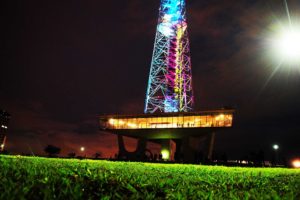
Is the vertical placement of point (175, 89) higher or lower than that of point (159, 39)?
lower

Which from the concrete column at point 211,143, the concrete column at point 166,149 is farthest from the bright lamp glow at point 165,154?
the concrete column at point 211,143

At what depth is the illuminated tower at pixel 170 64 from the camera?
8319cm

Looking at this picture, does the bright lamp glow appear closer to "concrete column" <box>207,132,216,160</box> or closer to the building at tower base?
the building at tower base

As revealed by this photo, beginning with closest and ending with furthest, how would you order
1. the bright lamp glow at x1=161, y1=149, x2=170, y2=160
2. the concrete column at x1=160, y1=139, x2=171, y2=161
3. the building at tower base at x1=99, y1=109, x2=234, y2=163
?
1. the building at tower base at x1=99, y1=109, x2=234, y2=163
2. the bright lamp glow at x1=161, y1=149, x2=170, y2=160
3. the concrete column at x1=160, y1=139, x2=171, y2=161

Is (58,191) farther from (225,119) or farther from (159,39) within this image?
(159,39)

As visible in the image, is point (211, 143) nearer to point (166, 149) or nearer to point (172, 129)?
point (172, 129)

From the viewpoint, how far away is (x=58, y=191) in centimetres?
464

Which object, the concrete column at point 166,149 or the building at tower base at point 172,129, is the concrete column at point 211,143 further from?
the concrete column at point 166,149

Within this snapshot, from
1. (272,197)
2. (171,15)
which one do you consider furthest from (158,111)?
(272,197)

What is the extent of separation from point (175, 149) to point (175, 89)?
26571mm

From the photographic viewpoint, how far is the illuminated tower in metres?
83.2

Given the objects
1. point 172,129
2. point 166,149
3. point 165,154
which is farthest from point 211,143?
point 166,149

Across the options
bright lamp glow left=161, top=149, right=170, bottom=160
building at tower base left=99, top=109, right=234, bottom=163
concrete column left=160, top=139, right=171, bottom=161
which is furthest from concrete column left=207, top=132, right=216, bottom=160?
bright lamp glow left=161, top=149, right=170, bottom=160

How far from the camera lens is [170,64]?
85312 mm
